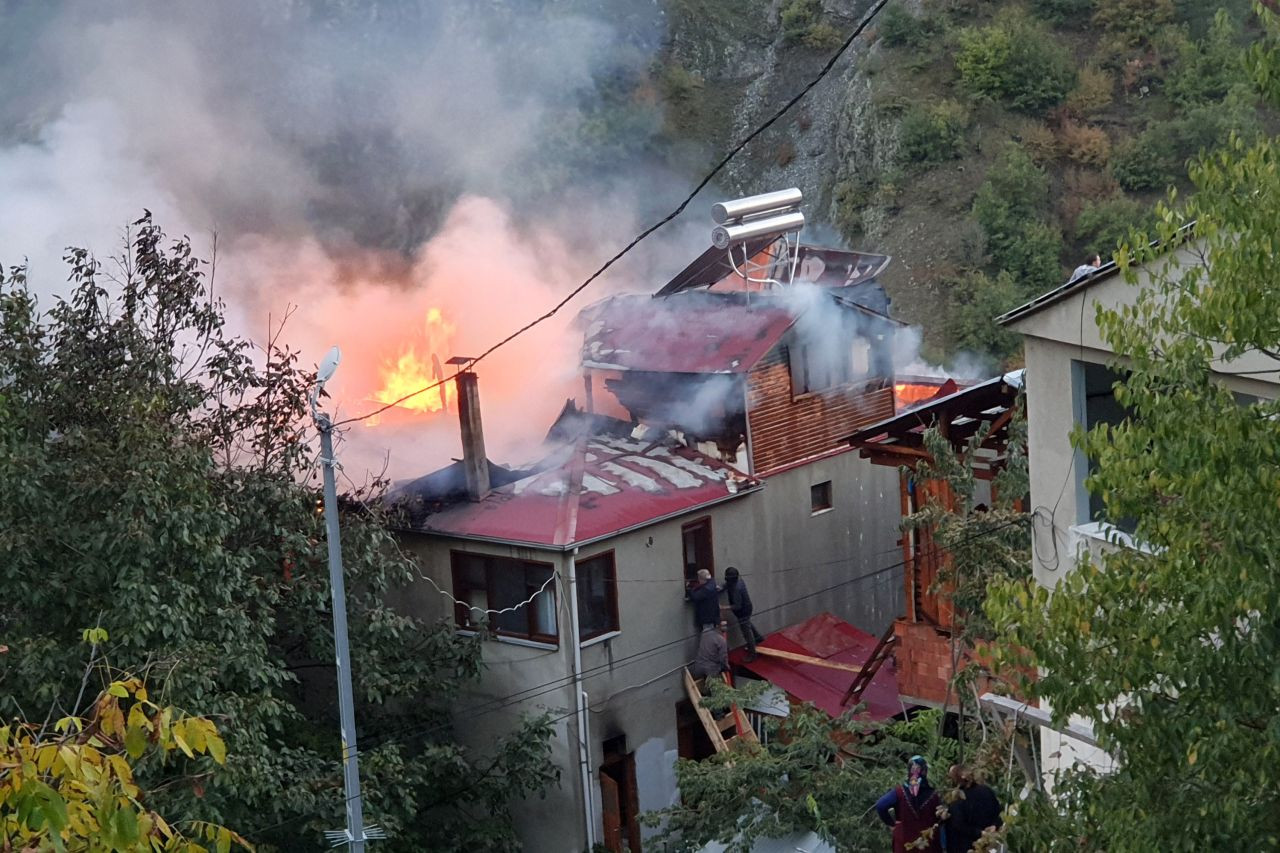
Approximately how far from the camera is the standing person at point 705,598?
1975 centimetres

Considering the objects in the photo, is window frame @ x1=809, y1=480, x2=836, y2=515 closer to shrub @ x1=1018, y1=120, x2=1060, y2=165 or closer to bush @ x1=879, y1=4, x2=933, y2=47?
shrub @ x1=1018, y1=120, x2=1060, y2=165

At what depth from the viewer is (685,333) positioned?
22.8m

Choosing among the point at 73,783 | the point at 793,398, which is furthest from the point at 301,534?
the point at 73,783

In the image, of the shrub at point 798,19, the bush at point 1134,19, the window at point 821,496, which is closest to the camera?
the window at point 821,496

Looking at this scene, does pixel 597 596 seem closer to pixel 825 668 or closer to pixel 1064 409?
pixel 825 668

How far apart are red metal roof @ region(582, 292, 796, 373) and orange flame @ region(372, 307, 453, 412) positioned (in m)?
3.03

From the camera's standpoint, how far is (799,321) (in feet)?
72.9

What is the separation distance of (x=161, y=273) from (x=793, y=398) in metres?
9.70

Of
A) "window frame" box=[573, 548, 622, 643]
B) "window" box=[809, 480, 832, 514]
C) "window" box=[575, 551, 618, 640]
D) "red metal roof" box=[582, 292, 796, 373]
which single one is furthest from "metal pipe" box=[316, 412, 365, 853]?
"window" box=[809, 480, 832, 514]

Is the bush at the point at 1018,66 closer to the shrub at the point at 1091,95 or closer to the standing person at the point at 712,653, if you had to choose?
the shrub at the point at 1091,95

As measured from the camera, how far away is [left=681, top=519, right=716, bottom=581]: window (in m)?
20.3

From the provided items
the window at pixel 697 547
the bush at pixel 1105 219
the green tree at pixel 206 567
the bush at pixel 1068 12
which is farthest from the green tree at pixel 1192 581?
the bush at pixel 1068 12

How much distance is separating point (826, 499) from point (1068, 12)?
28.0 metres

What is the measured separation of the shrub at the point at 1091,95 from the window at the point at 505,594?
94.8 feet
